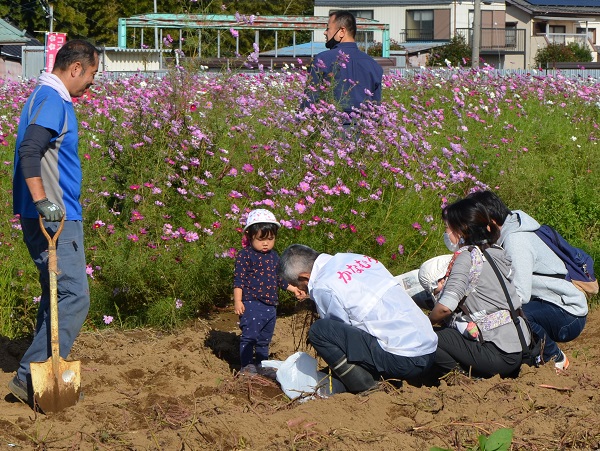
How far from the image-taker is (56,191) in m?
4.73

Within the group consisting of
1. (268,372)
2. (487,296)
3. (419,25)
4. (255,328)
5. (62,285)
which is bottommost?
(268,372)

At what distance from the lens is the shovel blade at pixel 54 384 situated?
4727mm

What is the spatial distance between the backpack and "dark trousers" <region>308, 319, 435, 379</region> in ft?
4.60

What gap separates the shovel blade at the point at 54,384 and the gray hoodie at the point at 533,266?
104 inches

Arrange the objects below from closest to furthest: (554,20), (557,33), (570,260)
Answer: (570,260) → (554,20) → (557,33)

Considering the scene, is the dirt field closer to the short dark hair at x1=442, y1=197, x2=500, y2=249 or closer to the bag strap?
the bag strap

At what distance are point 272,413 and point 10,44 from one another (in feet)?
100

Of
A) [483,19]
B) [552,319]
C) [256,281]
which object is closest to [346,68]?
[256,281]

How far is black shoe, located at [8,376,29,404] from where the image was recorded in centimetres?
491

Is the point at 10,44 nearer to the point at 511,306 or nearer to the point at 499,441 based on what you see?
the point at 511,306

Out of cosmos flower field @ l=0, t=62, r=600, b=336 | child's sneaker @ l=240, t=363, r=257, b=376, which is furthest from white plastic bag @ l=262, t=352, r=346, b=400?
cosmos flower field @ l=0, t=62, r=600, b=336

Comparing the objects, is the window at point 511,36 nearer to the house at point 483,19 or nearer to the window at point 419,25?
the house at point 483,19

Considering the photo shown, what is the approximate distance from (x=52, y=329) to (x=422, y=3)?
49051 mm

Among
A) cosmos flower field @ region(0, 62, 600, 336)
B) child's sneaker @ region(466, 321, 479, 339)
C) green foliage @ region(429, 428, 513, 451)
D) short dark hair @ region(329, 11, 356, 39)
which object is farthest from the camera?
short dark hair @ region(329, 11, 356, 39)
